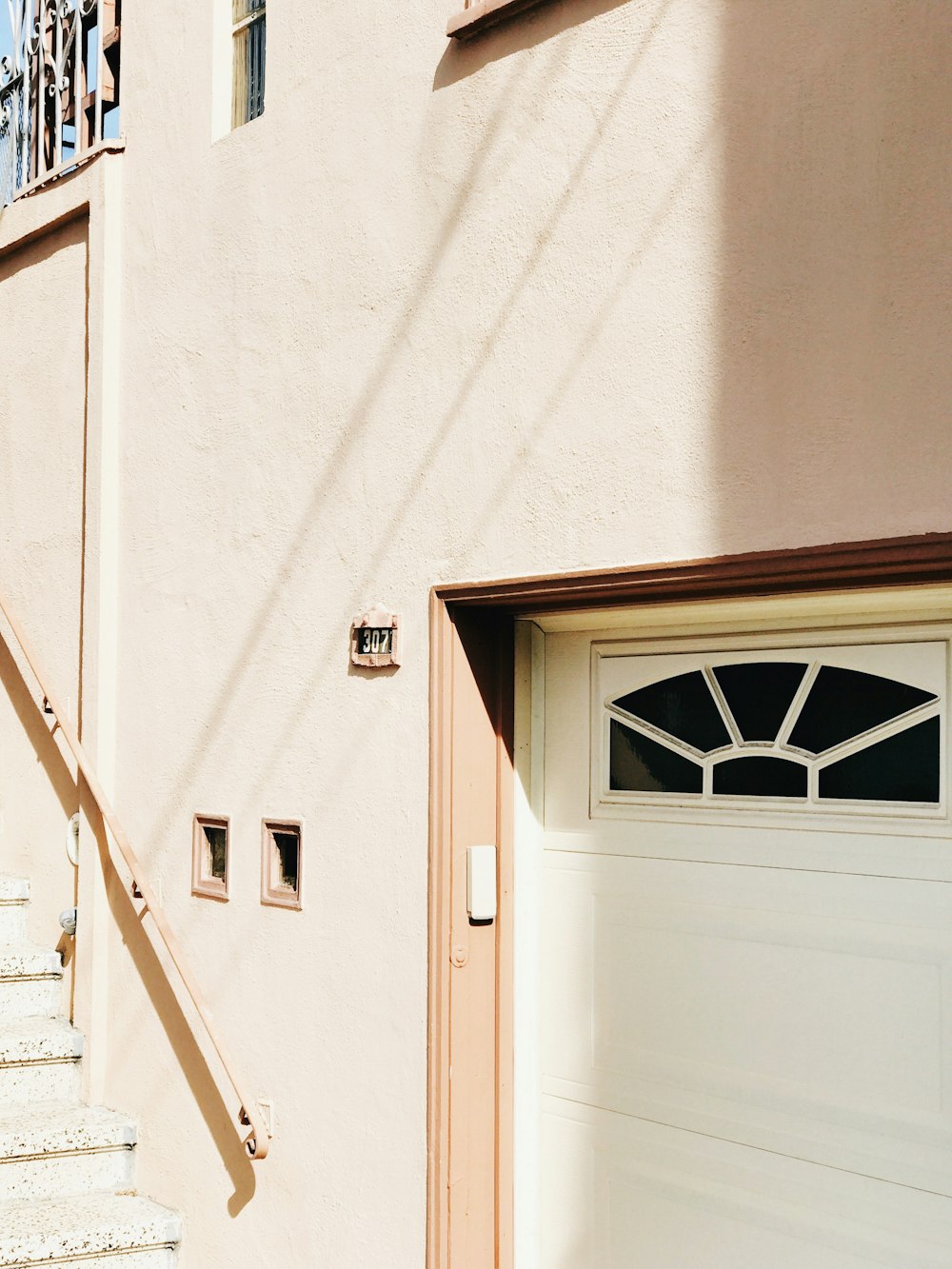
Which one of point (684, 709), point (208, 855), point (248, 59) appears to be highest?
point (248, 59)

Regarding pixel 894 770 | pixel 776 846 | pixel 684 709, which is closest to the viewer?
pixel 894 770

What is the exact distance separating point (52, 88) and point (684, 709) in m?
3.88

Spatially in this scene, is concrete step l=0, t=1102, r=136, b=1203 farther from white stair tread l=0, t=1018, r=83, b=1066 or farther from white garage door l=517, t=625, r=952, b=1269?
white garage door l=517, t=625, r=952, b=1269

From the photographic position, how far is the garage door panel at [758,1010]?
8.71 ft

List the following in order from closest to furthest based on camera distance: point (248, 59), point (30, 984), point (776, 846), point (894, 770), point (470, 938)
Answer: point (894, 770) → point (776, 846) → point (470, 938) → point (248, 59) → point (30, 984)

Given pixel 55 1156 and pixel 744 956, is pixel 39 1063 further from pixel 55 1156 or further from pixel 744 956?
pixel 744 956

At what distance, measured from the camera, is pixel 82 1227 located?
4.04 meters

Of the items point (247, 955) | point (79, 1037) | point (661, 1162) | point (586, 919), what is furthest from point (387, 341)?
point (79, 1037)

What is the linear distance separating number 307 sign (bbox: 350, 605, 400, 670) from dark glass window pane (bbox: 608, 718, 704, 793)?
626mm

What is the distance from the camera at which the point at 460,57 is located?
134 inches

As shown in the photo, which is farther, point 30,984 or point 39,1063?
point 30,984

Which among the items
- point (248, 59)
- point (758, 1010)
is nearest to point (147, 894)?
point (758, 1010)

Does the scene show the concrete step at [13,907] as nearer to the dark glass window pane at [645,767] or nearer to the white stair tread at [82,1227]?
the white stair tread at [82,1227]

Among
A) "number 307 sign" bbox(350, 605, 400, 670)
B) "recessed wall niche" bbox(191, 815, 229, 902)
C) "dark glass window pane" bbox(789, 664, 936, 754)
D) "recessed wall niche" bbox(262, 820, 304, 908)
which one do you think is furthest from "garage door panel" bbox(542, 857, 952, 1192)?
"recessed wall niche" bbox(191, 815, 229, 902)
